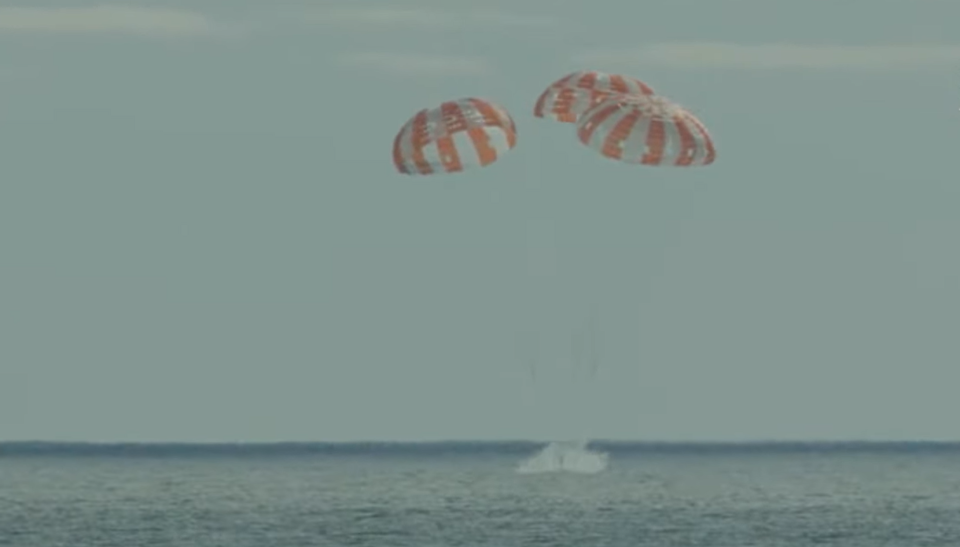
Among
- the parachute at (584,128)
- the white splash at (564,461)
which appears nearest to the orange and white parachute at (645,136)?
the parachute at (584,128)

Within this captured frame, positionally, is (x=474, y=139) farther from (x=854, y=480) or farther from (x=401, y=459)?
(x=401, y=459)

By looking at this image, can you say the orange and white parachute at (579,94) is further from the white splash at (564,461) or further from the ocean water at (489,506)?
the white splash at (564,461)

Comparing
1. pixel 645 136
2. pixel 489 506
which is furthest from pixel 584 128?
pixel 489 506

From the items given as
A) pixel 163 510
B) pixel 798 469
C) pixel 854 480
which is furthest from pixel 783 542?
pixel 798 469

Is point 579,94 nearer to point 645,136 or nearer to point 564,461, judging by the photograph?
point 645,136

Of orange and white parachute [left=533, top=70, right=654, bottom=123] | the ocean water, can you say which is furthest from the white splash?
A: orange and white parachute [left=533, top=70, right=654, bottom=123]
